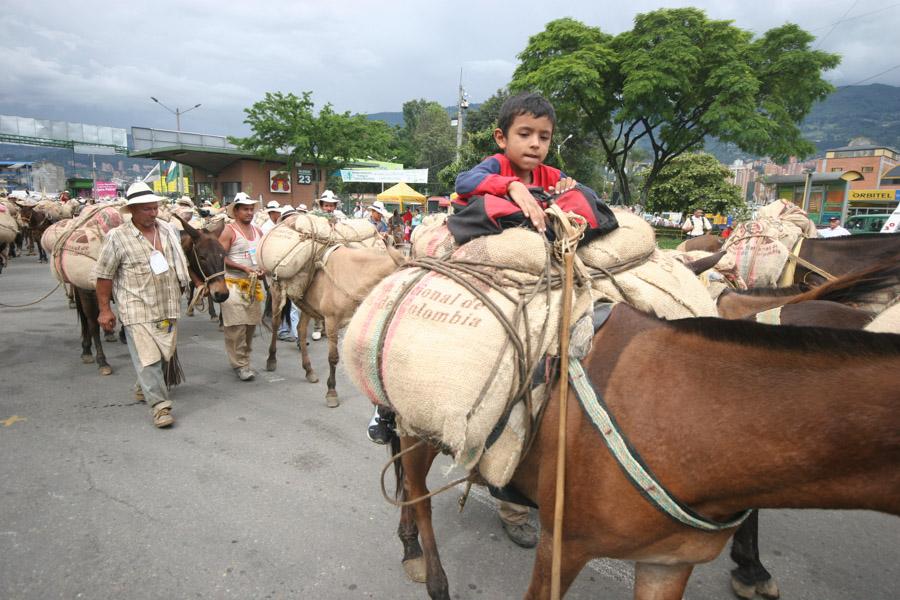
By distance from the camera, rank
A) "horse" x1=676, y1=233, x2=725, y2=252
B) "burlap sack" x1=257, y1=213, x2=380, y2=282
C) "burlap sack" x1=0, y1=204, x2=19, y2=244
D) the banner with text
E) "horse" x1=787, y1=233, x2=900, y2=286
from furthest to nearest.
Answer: the banner with text → "burlap sack" x1=0, y1=204, x2=19, y2=244 → "horse" x1=676, y1=233, x2=725, y2=252 → "burlap sack" x1=257, y1=213, x2=380, y2=282 → "horse" x1=787, y1=233, x2=900, y2=286

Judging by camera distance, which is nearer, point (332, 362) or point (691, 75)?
point (332, 362)

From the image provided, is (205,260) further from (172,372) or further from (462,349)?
(462,349)

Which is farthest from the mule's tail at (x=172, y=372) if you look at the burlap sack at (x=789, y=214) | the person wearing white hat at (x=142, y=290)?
the burlap sack at (x=789, y=214)

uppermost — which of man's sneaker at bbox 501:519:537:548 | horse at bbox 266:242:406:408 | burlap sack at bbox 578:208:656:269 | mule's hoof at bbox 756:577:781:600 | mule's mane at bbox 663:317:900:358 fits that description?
burlap sack at bbox 578:208:656:269

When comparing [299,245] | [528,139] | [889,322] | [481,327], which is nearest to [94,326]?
[299,245]

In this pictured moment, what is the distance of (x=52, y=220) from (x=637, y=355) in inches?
802

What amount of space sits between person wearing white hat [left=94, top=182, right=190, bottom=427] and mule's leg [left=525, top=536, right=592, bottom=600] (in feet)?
12.9

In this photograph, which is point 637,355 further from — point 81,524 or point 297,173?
point 297,173

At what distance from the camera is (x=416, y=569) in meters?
2.71

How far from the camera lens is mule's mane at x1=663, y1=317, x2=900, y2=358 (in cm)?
119

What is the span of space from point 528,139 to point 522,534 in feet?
7.52

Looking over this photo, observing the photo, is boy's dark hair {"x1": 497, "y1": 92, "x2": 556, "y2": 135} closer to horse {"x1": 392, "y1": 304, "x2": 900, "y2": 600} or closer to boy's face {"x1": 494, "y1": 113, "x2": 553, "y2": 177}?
boy's face {"x1": 494, "y1": 113, "x2": 553, "y2": 177}

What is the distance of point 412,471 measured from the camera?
8.32ft

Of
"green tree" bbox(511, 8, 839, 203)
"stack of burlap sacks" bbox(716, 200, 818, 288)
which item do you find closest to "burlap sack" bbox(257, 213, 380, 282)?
"stack of burlap sacks" bbox(716, 200, 818, 288)
